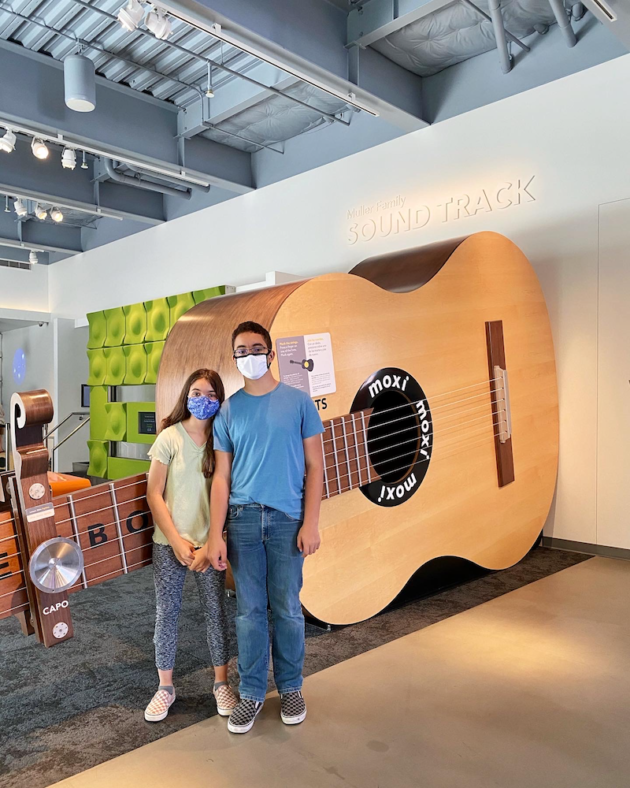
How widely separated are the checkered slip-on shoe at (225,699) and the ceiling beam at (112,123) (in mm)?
4166

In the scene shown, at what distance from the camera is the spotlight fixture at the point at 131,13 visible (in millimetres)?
3445

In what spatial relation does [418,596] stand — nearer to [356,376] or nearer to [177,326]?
[356,376]

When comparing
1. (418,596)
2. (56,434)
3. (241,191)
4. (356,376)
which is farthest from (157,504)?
(56,434)

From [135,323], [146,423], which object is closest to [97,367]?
[135,323]

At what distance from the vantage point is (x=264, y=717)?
6.91 ft

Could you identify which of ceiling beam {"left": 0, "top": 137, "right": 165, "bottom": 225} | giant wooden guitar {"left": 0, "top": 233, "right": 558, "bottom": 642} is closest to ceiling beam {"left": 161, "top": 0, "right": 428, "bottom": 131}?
giant wooden guitar {"left": 0, "top": 233, "right": 558, "bottom": 642}

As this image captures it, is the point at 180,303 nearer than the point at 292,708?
No

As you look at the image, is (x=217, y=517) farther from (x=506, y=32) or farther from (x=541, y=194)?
(x=506, y=32)

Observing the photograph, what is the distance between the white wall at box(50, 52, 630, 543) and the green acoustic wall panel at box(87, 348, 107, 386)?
3.07 metres

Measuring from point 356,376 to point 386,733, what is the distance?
144cm

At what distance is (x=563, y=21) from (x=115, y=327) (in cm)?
556

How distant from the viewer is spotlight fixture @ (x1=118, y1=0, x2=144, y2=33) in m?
3.45

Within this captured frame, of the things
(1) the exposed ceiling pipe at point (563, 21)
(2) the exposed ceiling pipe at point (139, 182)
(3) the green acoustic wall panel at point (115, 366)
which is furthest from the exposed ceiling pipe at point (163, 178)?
(1) the exposed ceiling pipe at point (563, 21)

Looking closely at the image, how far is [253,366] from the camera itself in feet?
6.79
